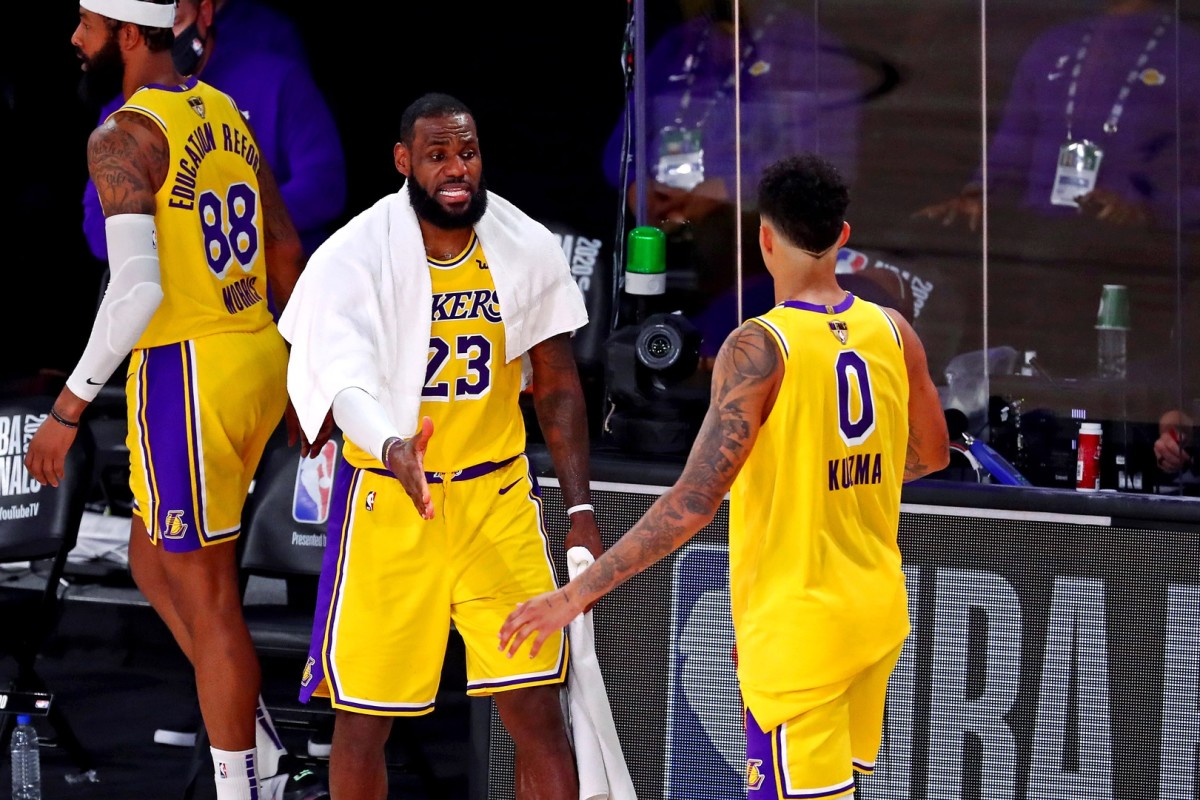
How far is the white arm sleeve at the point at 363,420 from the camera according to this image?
3.41m

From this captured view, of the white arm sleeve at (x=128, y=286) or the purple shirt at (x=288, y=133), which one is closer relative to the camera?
the white arm sleeve at (x=128, y=286)

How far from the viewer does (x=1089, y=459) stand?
4.80m

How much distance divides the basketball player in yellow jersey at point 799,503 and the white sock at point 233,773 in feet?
4.39

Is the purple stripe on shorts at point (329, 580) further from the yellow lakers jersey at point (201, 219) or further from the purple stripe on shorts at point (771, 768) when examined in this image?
the purple stripe on shorts at point (771, 768)

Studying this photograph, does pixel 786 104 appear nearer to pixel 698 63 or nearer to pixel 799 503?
pixel 698 63

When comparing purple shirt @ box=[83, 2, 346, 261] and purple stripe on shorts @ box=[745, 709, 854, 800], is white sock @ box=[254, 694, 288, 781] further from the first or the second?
purple shirt @ box=[83, 2, 346, 261]

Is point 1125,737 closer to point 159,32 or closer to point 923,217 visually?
point 923,217

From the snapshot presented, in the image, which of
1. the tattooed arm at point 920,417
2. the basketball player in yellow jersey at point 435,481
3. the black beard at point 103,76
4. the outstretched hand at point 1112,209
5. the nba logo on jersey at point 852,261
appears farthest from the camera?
the nba logo on jersey at point 852,261

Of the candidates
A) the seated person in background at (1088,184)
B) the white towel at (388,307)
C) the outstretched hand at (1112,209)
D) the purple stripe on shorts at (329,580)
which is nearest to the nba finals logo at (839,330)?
the white towel at (388,307)

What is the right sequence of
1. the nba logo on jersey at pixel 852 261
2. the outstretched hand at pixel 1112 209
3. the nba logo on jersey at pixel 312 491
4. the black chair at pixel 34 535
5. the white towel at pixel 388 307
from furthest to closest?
the nba logo on jersey at pixel 852 261 < the outstretched hand at pixel 1112 209 < the nba logo on jersey at pixel 312 491 < the black chair at pixel 34 535 < the white towel at pixel 388 307

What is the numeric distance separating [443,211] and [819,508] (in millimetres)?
1135

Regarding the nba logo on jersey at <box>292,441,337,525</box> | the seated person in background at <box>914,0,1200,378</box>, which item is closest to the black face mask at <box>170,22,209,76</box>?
the nba logo on jersey at <box>292,441,337,525</box>

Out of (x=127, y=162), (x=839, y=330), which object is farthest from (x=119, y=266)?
(x=839, y=330)

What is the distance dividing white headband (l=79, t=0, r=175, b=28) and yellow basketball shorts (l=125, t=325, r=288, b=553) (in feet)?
2.59
